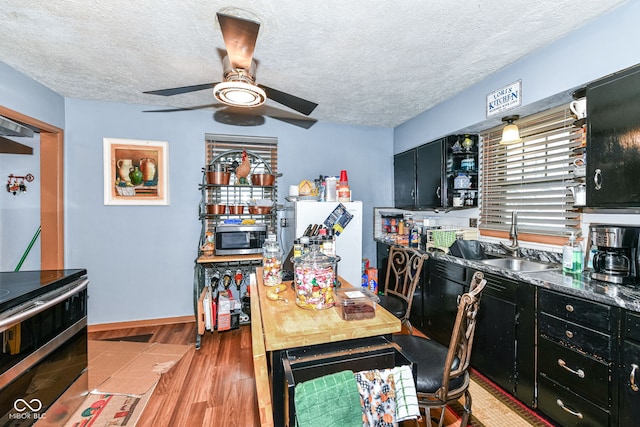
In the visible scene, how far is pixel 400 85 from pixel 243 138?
6.31ft

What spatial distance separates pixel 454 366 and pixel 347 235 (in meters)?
1.81

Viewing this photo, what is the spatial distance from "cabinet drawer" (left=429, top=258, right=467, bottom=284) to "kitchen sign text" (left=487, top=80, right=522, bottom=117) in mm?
1342

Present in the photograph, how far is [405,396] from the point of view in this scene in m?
0.96

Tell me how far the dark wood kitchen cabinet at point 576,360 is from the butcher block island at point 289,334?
1135 millimetres

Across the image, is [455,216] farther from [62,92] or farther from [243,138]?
[62,92]

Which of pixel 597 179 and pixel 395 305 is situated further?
pixel 395 305

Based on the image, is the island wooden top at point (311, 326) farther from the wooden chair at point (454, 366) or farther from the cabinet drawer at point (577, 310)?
the cabinet drawer at point (577, 310)

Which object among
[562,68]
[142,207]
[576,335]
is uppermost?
[562,68]

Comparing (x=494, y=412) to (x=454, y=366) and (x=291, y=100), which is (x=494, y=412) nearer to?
(x=454, y=366)

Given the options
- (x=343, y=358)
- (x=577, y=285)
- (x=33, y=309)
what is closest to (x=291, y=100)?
(x=343, y=358)

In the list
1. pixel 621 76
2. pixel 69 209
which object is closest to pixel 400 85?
pixel 621 76

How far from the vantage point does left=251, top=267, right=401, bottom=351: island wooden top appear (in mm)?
1119

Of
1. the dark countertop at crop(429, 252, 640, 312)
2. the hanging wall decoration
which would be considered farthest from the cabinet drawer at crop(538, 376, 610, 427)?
the hanging wall decoration

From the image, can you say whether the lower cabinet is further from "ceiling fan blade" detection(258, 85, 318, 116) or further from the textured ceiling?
"ceiling fan blade" detection(258, 85, 318, 116)
